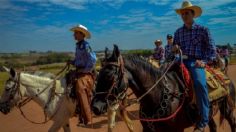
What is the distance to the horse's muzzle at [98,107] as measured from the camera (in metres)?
4.61

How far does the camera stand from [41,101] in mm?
A: 8023

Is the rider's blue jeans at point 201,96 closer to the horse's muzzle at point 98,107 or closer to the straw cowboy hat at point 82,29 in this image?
the horse's muzzle at point 98,107

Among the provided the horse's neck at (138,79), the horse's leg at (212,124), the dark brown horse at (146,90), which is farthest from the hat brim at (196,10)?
the horse's leg at (212,124)

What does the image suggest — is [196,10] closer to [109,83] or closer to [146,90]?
[146,90]

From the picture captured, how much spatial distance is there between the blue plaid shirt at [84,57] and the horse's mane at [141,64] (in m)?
2.90

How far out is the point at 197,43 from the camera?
19.1ft

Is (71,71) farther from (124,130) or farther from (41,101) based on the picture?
(124,130)

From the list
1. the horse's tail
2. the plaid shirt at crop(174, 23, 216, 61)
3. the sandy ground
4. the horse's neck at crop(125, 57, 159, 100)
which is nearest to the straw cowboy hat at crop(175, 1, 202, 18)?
the plaid shirt at crop(174, 23, 216, 61)

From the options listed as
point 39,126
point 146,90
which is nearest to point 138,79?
point 146,90

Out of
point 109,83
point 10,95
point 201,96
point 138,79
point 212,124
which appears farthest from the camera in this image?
point 10,95

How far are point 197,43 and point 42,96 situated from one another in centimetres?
390

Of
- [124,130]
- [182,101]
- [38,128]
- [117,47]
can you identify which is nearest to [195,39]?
[182,101]

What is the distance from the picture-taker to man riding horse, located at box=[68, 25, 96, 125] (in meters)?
7.91

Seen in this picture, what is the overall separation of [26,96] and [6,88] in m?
0.52
